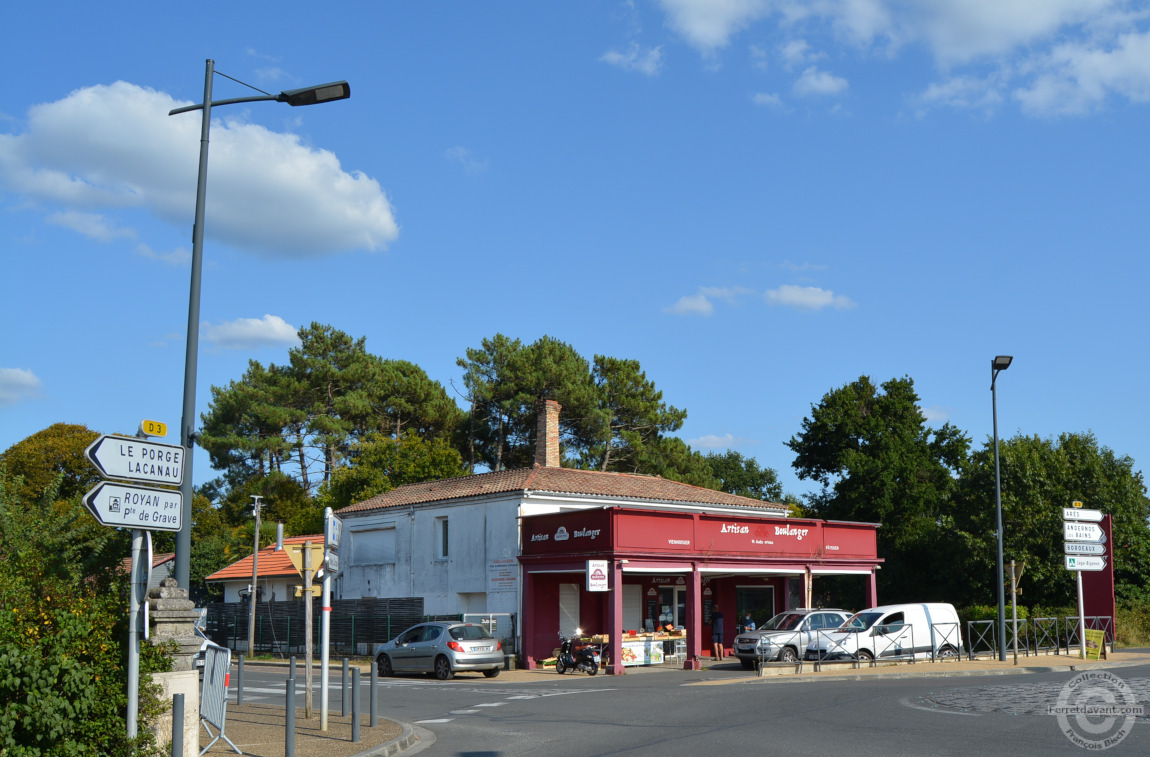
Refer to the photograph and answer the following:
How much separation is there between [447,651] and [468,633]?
0.74m

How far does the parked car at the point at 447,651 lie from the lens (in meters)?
25.6

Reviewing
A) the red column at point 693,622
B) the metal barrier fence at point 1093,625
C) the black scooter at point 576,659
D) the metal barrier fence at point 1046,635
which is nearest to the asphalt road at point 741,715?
the black scooter at point 576,659

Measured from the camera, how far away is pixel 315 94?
12.0 m

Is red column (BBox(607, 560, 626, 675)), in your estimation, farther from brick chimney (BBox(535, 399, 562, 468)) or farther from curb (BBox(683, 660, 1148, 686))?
brick chimney (BBox(535, 399, 562, 468))

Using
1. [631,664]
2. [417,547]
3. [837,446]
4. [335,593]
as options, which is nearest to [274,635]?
[335,593]

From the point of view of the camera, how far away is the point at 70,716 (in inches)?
345

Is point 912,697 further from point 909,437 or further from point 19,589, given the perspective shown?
point 909,437

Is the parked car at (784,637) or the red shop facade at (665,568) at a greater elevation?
the red shop facade at (665,568)

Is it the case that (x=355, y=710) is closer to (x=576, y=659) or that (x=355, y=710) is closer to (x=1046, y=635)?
(x=576, y=659)

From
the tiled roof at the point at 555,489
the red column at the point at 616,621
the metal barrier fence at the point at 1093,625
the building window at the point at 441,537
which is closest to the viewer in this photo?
the red column at the point at 616,621

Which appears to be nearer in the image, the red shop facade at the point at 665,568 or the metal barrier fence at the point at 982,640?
the red shop facade at the point at 665,568

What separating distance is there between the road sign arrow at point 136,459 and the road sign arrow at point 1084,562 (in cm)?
2538

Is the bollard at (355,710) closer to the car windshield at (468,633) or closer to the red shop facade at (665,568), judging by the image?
the car windshield at (468,633)

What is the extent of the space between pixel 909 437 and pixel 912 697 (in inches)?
1593
